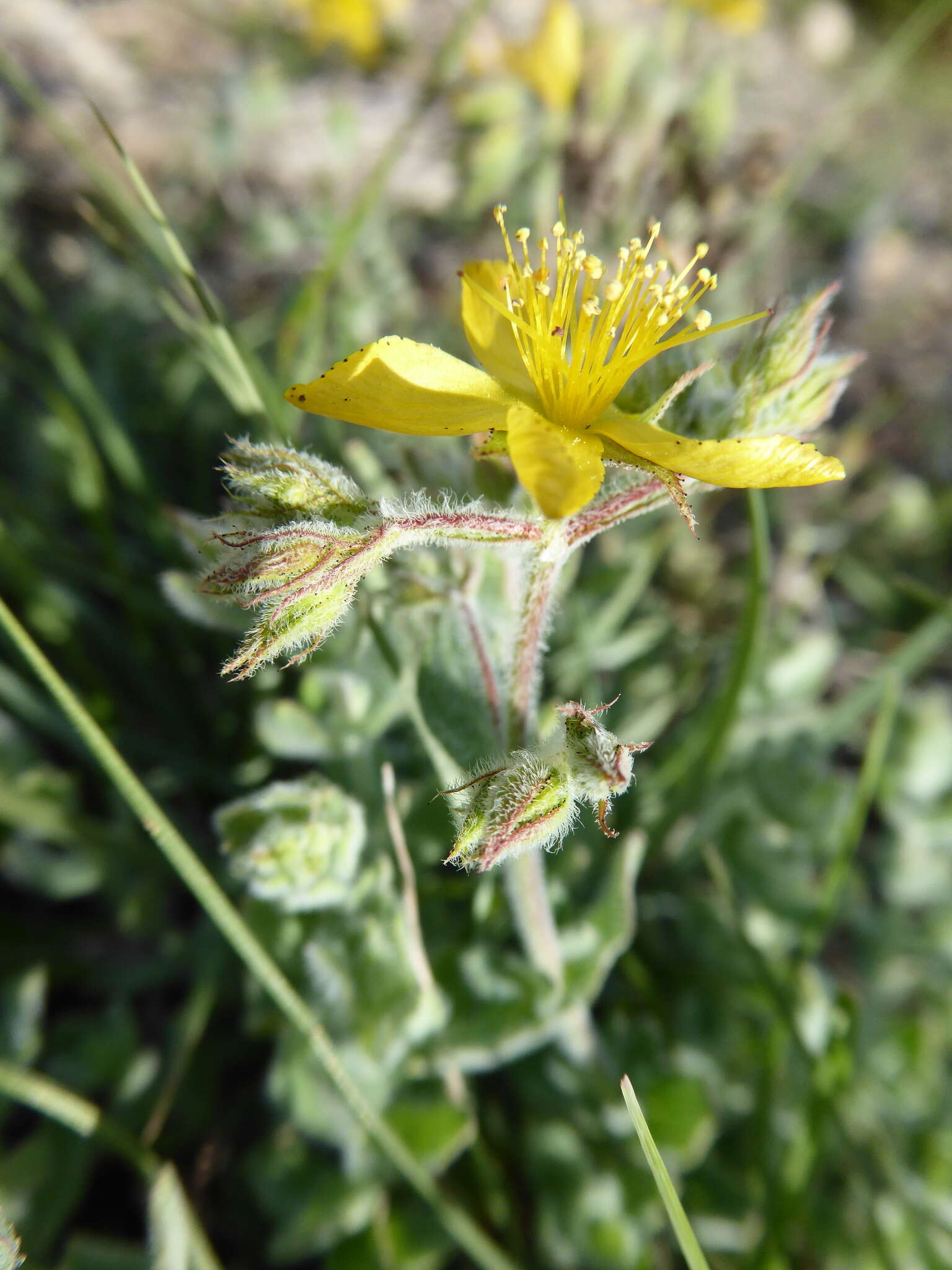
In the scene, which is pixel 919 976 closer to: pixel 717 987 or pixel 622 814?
pixel 717 987

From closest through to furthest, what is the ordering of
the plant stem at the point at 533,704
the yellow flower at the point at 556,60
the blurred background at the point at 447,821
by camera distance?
the plant stem at the point at 533,704
the blurred background at the point at 447,821
the yellow flower at the point at 556,60

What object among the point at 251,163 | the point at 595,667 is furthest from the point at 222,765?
the point at 251,163

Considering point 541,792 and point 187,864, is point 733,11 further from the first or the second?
point 187,864

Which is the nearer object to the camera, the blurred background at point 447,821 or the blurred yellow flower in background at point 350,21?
the blurred background at point 447,821

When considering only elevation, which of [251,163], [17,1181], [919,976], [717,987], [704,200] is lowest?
[919,976]

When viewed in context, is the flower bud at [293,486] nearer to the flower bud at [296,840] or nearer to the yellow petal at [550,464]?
the yellow petal at [550,464]

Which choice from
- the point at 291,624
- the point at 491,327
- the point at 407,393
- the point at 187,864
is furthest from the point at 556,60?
the point at 187,864

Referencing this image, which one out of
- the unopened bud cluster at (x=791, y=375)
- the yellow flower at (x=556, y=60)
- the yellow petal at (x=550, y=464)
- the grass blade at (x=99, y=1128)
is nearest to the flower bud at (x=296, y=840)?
the grass blade at (x=99, y=1128)
